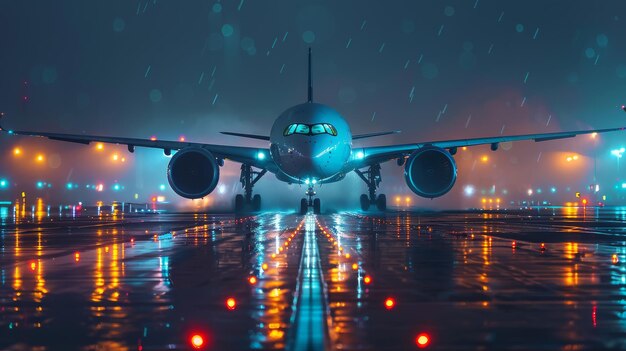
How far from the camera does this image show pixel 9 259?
Answer: 46.9ft

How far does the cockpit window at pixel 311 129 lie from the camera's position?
33.3m

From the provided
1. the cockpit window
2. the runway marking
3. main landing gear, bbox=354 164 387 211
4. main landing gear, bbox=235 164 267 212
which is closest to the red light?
the runway marking

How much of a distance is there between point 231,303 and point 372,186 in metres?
35.7

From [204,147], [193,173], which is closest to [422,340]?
[193,173]

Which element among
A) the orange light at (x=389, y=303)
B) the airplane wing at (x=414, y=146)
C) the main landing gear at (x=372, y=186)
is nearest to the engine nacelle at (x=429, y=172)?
the airplane wing at (x=414, y=146)

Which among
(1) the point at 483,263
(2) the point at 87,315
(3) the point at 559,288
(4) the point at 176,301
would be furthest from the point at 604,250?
(2) the point at 87,315

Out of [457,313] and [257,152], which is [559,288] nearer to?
[457,313]

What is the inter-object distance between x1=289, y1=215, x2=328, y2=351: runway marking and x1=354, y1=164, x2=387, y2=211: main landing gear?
97.0 feet

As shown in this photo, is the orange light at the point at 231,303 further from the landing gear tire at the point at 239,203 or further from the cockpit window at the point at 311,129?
the landing gear tire at the point at 239,203

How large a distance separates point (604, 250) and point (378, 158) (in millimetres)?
24814

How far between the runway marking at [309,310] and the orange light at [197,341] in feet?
2.73

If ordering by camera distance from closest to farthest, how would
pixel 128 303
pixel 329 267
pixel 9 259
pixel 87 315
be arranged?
pixel 87 315 < pixel 128 303 < pixel 329 267 < pixel 9 259

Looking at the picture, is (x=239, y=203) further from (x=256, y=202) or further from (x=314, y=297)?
(x=314, y=297)

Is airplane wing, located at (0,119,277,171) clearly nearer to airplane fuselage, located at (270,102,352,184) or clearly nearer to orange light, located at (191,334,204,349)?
airplane fuselage, located at (270,102,352,184)
